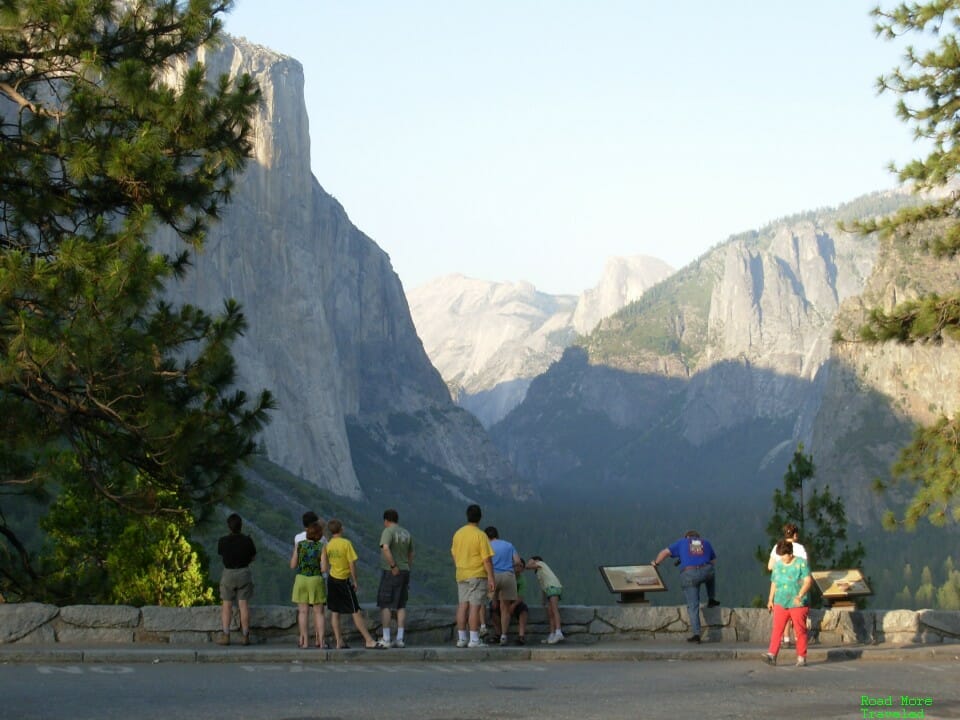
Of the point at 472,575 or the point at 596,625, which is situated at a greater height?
the point at 472,575

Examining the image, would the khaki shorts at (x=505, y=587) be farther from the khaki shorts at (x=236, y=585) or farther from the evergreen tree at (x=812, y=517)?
the evergreen tree at (x=812, y=517)

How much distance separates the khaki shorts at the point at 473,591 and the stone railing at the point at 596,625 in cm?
146

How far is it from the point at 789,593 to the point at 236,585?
7698mm

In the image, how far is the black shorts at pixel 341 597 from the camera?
19938 mm

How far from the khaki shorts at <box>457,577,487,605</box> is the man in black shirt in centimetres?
298

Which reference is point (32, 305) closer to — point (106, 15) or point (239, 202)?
point (106, 15)

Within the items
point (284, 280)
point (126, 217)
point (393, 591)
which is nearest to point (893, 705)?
point (393, 591)

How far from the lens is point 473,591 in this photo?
791 inches

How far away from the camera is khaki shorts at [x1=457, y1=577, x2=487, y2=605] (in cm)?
2006

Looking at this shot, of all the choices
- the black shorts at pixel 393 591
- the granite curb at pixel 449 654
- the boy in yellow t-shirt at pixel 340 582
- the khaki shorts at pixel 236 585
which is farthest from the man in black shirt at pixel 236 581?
the black shorts at pixel 393 591

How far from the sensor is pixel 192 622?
66.4 ft

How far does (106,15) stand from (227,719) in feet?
41.1

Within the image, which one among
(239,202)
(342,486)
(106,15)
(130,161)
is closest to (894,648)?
(130,161)

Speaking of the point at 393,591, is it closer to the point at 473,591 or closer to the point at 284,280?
the point at 473,591
